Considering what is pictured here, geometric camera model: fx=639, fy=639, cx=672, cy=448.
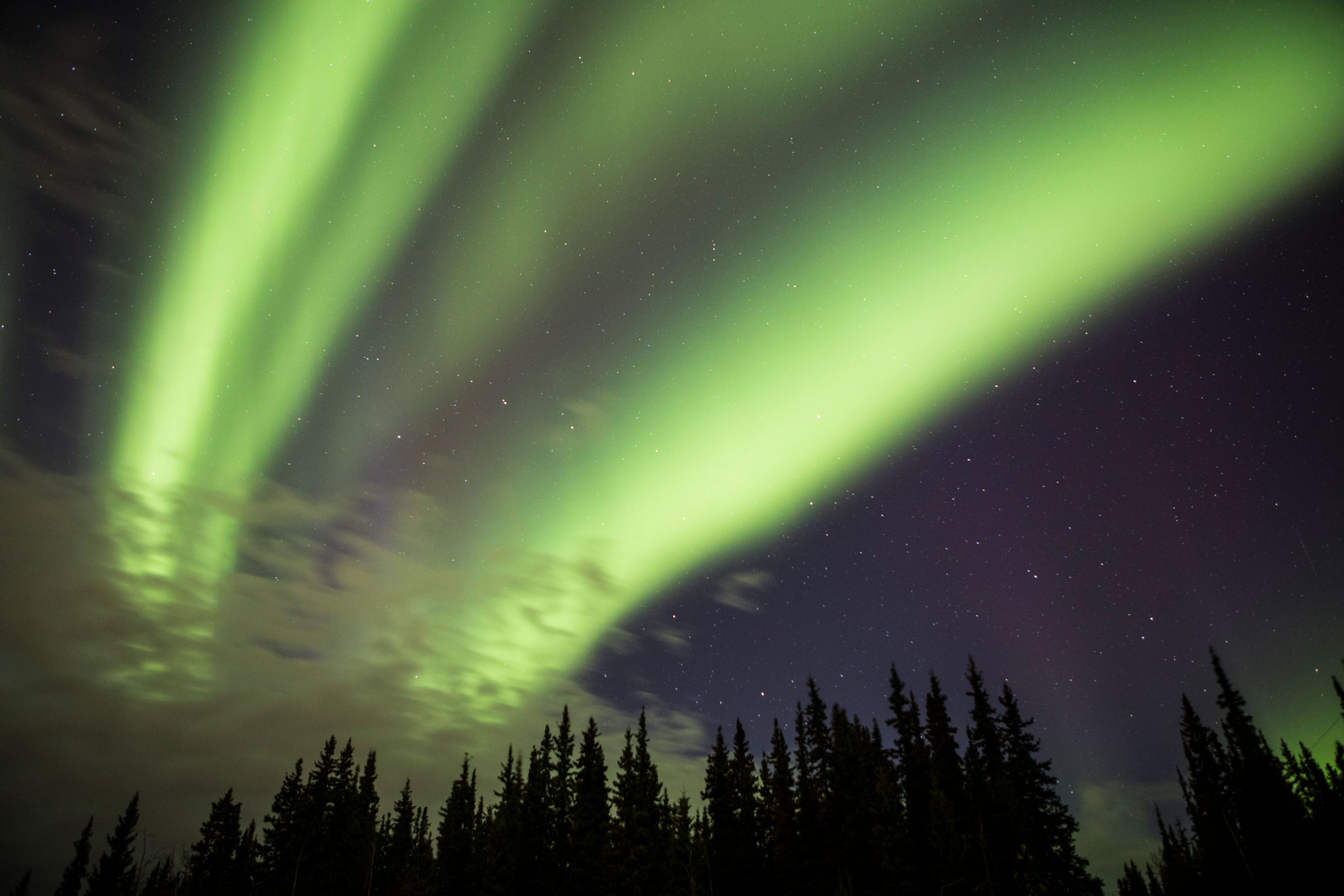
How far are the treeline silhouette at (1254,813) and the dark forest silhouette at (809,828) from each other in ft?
0.63

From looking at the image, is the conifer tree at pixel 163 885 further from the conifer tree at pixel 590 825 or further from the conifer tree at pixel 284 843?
the conifer tree at pixel 590 825

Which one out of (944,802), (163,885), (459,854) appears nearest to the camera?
(944,802)

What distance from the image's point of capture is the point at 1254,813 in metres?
52.6

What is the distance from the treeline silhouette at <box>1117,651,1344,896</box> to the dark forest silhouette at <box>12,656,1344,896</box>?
0.19 metres

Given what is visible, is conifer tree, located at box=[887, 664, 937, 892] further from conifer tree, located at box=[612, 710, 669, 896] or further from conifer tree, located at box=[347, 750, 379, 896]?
conifer tree, located at box=[347, 750, 379, 896]

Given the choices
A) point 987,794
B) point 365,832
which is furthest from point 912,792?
point 365,832

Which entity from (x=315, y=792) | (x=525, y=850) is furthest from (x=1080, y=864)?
(x=315, y=792)

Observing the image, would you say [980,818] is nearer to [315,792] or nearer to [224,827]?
[315,792]

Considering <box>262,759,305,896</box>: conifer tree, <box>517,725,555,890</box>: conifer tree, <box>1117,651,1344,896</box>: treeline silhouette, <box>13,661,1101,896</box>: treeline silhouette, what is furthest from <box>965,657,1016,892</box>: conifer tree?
<box>262,759,305,896</box>: conifer tree

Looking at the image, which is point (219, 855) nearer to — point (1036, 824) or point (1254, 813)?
point (1036, 824)

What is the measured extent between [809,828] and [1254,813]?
3826cm

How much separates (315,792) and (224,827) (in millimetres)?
19359

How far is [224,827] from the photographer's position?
244 ft

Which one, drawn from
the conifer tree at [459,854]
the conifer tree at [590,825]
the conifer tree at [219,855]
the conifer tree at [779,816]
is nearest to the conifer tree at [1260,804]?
the conifer tree at [779,816]
